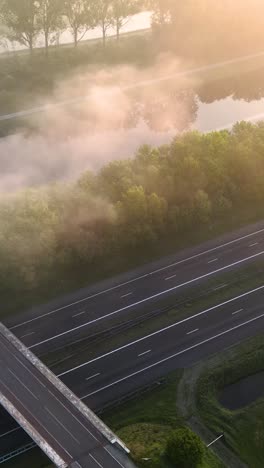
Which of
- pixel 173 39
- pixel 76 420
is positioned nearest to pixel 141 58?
pixel 173 39

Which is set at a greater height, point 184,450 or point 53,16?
point 53,16

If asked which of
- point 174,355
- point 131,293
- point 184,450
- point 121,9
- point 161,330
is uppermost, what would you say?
point 121,9

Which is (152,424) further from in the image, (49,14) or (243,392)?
(49,14)

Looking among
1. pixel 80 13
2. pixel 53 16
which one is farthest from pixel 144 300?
pixel 80 13

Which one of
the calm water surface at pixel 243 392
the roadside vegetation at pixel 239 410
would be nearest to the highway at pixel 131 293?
the roadside vegetation at pixel 239 410

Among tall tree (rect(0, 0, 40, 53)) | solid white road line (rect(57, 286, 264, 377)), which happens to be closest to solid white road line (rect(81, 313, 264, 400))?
solid white road line (rect(57, 286, 264, 377))

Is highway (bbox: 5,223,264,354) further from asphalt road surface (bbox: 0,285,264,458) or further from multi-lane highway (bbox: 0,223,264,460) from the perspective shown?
asphalt road surface (bbox: 0,285,264,458)

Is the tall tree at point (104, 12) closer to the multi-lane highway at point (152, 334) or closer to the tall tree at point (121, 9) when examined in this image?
the tall tree at point (121, 9)

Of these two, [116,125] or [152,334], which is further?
[116,125]
